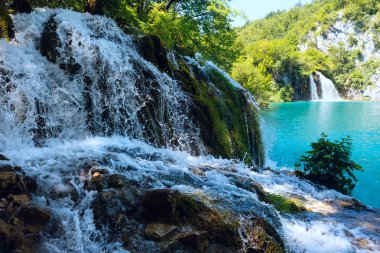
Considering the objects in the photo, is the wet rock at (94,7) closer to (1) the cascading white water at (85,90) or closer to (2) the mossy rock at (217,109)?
(1) the cascading white water at (85,90)

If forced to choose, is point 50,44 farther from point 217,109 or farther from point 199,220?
point 199,220

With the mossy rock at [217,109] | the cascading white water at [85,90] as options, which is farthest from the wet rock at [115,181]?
the mossy rock at [217,109]

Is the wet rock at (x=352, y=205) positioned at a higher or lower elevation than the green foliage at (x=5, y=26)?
lower

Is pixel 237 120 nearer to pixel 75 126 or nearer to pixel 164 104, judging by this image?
pixel 164 104

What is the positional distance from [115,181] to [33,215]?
1305 mm

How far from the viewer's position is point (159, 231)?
14.3ft

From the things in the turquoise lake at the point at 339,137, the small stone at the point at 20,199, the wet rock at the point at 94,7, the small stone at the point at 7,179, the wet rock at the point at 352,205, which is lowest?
the turquoise lake at the point at 339,137

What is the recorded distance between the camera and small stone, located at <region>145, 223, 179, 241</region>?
428cm

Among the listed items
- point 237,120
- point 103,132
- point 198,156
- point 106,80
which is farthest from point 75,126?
point 237,120

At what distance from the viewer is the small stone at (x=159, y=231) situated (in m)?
4.28

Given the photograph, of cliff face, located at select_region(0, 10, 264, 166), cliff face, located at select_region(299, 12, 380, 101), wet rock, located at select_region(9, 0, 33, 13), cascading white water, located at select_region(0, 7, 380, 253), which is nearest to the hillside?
cliff face, located at select_region(299, 12, 380, 101)

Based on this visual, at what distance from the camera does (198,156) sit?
9.79m

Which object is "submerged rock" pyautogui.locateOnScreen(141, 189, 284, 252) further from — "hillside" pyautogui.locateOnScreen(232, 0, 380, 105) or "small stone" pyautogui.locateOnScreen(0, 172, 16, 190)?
"hillside" pyautogui.locateOnScreen(232, 0, 380, 105)

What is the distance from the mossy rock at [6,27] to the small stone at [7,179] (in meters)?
5.37
